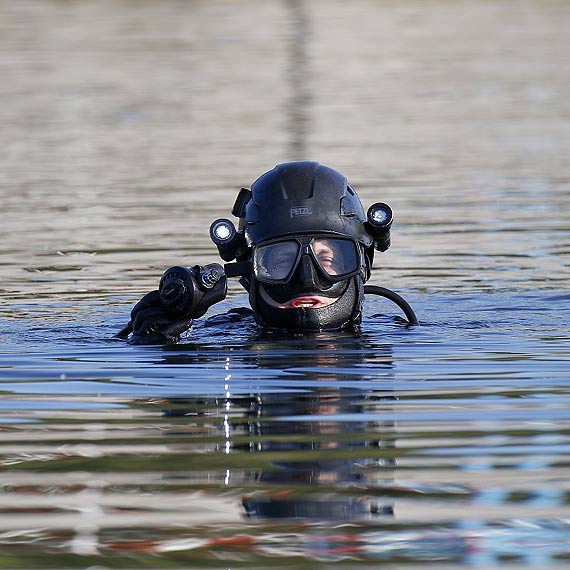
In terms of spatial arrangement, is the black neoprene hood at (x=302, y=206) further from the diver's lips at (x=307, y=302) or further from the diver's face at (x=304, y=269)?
the diver's lips at (x=307, y=302)

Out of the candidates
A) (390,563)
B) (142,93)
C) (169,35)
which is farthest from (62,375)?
(169,35)

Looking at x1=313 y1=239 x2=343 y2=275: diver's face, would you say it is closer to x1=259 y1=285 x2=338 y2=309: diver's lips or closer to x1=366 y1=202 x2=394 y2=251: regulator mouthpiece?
x1=259 y1=285 x2=338 y2=309: diver's lips

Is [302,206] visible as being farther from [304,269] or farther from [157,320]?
[157,320]

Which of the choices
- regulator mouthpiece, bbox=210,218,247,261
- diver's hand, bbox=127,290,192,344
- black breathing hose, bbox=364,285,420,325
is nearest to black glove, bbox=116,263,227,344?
diver's hand, bbox=127,290,192,344

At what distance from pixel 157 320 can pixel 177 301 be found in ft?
1.12

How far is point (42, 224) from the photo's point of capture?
15906 mm

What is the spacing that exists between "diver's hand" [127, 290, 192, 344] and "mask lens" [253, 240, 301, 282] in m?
0.50

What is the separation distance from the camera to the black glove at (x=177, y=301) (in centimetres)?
888

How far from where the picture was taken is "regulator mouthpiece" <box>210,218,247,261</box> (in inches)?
376

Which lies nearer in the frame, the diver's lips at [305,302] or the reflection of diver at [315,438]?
the reflection of diver at [315,438]

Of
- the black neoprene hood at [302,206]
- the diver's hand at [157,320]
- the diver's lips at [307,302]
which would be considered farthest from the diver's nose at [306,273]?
the diver's hand at [157,320]

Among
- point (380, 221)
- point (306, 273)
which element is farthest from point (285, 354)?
point (380, 221)

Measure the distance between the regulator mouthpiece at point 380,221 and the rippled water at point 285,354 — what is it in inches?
23.7

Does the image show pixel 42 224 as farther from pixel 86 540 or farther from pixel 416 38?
pixel 416 38
